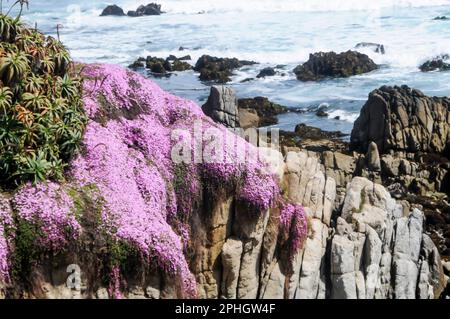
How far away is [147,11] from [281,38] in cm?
3921

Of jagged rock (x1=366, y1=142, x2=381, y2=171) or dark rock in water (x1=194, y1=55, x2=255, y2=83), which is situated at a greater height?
dark rock in water (x1=194, y1=55, x2=255, y2=83)

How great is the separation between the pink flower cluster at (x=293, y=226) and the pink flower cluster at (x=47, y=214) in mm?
6369

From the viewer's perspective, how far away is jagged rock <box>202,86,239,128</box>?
148 ft

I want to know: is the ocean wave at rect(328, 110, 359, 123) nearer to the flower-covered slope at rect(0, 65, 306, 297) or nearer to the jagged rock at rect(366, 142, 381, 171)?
the jagged rock at rect(366, 142, 381, 171)

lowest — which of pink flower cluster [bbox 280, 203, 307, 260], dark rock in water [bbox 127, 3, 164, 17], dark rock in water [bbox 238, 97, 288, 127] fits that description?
dark rock in water [bbox 238, 97, 288, 127]

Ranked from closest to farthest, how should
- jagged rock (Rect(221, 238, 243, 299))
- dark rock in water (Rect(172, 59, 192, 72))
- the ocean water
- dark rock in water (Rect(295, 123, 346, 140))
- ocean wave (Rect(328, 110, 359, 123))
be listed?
jagged rock (Rect(221, 238, 243, 299))
dark rock in water (Rect(295, 123, 346, 140))
ocean wave (Rect(328, 110, 359, 123))
the ocean water
dark rock in water (Rect(172, 59, 192, 72))

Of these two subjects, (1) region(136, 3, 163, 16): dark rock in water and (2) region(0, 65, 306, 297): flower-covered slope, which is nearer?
(2) region(0, 65, 306, 297): flower-covered slope

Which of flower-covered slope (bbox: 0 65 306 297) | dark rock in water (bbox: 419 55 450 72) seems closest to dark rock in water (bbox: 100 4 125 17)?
dark rock in water (bbox: 419 55 450 72)

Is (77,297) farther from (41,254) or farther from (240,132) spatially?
(240,132)

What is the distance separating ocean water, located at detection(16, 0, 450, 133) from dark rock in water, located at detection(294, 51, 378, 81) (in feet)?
4.61

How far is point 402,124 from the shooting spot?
146 ft

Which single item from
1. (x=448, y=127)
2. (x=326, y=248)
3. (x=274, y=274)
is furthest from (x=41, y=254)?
(x=448, y=127)

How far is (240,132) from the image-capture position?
2156cm

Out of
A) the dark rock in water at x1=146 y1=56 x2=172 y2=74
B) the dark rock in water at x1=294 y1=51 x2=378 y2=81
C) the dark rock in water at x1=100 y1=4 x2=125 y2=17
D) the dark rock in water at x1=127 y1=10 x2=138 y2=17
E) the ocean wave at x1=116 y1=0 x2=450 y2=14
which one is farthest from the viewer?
the dark rock in water at x1=127 y1=10 x2=138 y2=17
